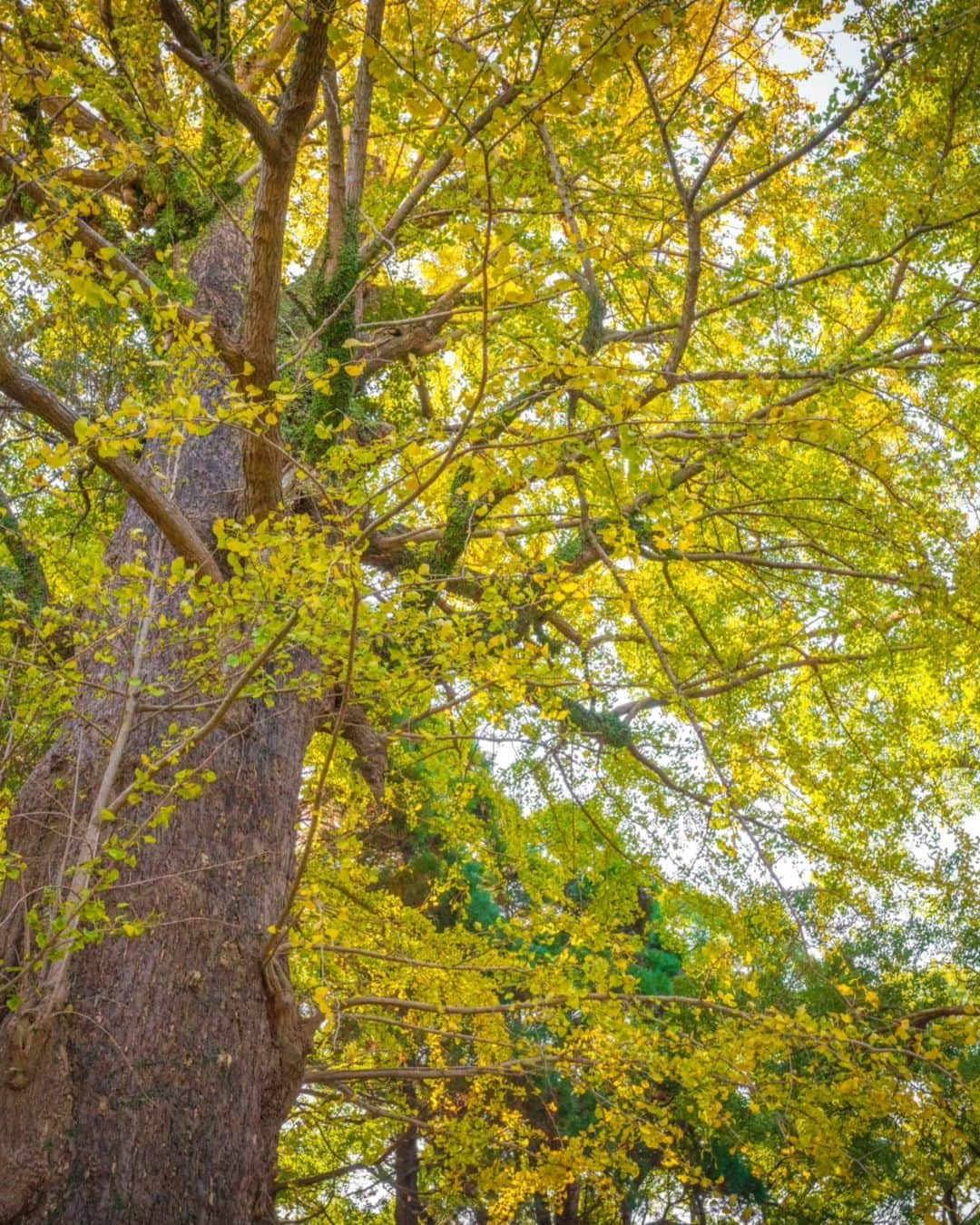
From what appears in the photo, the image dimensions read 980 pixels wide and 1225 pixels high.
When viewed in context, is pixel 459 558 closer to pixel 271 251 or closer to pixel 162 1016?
pixel 271 251

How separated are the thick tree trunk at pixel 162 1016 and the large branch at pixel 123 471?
0.41 m

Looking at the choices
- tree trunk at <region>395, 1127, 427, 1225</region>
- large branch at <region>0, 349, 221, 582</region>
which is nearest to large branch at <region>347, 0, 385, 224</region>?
large branch at <region>0, 349, 221, 582</region>

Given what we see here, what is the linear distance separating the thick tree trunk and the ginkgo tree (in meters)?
0.01

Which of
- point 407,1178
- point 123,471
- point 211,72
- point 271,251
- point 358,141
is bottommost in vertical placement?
point 407,1178

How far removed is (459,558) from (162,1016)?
2389mm

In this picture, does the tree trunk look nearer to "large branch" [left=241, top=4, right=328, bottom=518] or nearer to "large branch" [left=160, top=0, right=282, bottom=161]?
"large branch" [left=241, top=4, right=328, bottom=518]

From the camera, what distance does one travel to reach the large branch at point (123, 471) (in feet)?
9.46

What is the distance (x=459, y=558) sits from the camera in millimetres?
4551

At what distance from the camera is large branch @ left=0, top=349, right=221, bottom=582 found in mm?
2885

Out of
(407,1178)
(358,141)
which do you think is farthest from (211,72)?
(407,1178)

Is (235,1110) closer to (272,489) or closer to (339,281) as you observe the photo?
(272,489)

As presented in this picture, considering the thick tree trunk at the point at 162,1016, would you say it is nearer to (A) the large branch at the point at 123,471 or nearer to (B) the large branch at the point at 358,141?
(A) the large branch at the point at 123,471

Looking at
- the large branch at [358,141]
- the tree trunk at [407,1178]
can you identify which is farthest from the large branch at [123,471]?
the tree trunk at [407,1178]

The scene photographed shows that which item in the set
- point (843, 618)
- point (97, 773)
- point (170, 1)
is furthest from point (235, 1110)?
point (843, 618)
